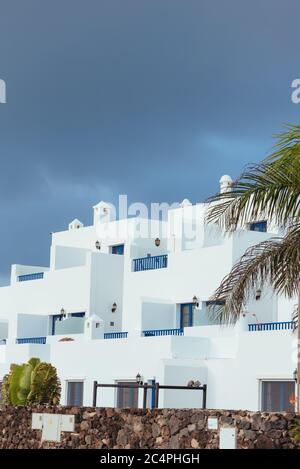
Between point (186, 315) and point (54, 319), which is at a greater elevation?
point (54, 319)

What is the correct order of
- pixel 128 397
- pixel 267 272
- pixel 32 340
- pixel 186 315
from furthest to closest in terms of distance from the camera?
1. pixel 32 340
2. pixel 186 315
3. pixel 128 397
4. pixel 267 272

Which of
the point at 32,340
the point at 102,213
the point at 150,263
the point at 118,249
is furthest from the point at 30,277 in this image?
the point at 150,263

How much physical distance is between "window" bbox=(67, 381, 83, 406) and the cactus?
8893 mm

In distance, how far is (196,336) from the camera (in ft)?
98.1

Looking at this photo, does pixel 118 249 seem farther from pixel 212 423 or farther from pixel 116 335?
pixel 212 423

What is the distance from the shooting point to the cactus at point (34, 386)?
21531 millimetres

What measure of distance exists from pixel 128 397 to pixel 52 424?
11704mm

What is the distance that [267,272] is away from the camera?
15.1 metres

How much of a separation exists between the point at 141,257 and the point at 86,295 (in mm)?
2599

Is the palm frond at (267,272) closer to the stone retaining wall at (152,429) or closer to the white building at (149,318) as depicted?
the stone retaining wall at (152,429)

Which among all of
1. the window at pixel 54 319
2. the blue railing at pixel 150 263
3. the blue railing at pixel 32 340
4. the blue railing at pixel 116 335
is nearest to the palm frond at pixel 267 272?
the blue railing at pixel 116 335

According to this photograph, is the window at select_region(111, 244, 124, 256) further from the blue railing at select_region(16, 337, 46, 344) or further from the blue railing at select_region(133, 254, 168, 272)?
the blue railing at select_region(16, 337, 46, 344)

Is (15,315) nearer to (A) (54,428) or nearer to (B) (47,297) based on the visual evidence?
(B) (47,297)

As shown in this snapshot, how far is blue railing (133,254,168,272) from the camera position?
113ft
